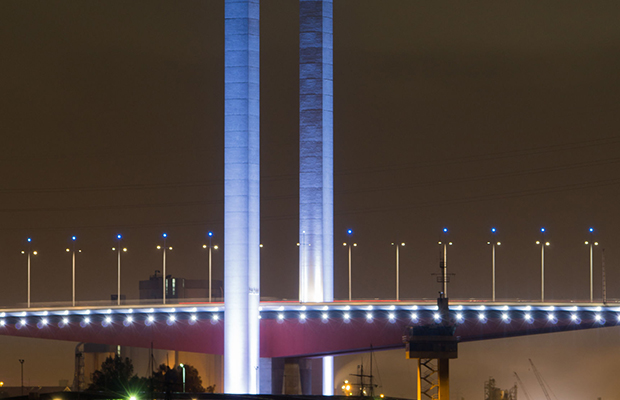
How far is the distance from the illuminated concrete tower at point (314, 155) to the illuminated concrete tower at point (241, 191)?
11.0 metres

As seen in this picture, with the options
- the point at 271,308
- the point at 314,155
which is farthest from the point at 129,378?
the point at 271,308

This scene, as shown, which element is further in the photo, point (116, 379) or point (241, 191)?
point (116, 379)

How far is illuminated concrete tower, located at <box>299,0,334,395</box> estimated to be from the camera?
83.0 meters

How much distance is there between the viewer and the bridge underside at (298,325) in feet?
248

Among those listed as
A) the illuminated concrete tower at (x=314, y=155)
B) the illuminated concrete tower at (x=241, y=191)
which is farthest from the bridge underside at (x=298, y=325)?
the illuminated concrete tower at (x=314, y=155)

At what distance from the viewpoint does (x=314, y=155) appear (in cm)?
8306

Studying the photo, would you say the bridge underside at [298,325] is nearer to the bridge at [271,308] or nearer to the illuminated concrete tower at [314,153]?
the bridge at [271,308]

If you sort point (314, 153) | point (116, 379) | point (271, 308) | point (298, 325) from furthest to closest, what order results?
point (116, 379)
point (314, 153)
point (298, 325)
point (271, 308)

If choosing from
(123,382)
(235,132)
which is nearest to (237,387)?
(235,132)

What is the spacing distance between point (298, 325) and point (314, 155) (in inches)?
516

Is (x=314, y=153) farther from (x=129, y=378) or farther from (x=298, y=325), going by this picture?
(x=129, y=378)

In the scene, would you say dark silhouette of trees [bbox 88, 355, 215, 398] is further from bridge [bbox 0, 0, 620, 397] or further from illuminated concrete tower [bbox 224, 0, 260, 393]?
illuminated concrete tower [bbox 224, 0, 260, 393]

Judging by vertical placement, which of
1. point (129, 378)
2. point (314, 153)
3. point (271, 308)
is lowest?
point (129, 378)

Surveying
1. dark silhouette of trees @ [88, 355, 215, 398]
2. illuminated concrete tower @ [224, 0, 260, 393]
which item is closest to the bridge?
illuminated concrete tower @ [224, 0, 260, 393]
